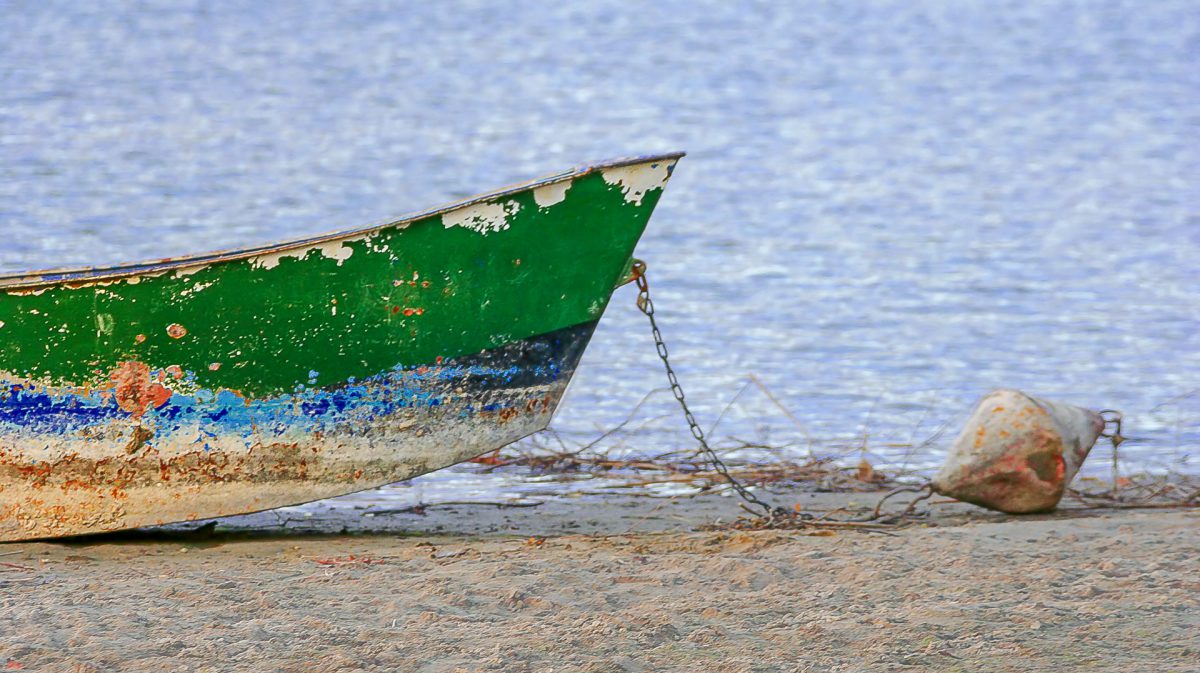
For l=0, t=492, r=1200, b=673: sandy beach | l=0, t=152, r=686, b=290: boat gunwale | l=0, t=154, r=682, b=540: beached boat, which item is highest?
l=0, t=152, r=686, b=290: boat gunwale

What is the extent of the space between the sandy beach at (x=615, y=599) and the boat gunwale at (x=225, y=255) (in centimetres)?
96

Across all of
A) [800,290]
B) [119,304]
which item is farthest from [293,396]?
[800,290]

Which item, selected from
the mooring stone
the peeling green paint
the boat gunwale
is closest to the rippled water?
the mooring stone

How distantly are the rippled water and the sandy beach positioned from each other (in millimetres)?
2238

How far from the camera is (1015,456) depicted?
6.09 metres

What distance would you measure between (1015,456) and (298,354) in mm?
2721

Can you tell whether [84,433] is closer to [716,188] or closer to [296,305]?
[296,305]

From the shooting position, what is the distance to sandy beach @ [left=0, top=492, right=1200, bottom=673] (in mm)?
4180

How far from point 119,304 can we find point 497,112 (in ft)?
54.2

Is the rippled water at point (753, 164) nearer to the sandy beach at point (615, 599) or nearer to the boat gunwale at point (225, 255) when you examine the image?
the sandy beach at point (615, 599)

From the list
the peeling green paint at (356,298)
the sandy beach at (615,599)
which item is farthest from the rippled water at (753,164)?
the peeling green paint at (356,298)

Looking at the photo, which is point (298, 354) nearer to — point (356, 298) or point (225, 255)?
point (356, 298)

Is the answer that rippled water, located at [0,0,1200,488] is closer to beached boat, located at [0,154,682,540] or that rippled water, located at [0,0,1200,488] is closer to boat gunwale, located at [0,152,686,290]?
beached boat, located at [0,154,682,540]

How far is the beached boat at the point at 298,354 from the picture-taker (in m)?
5.58
